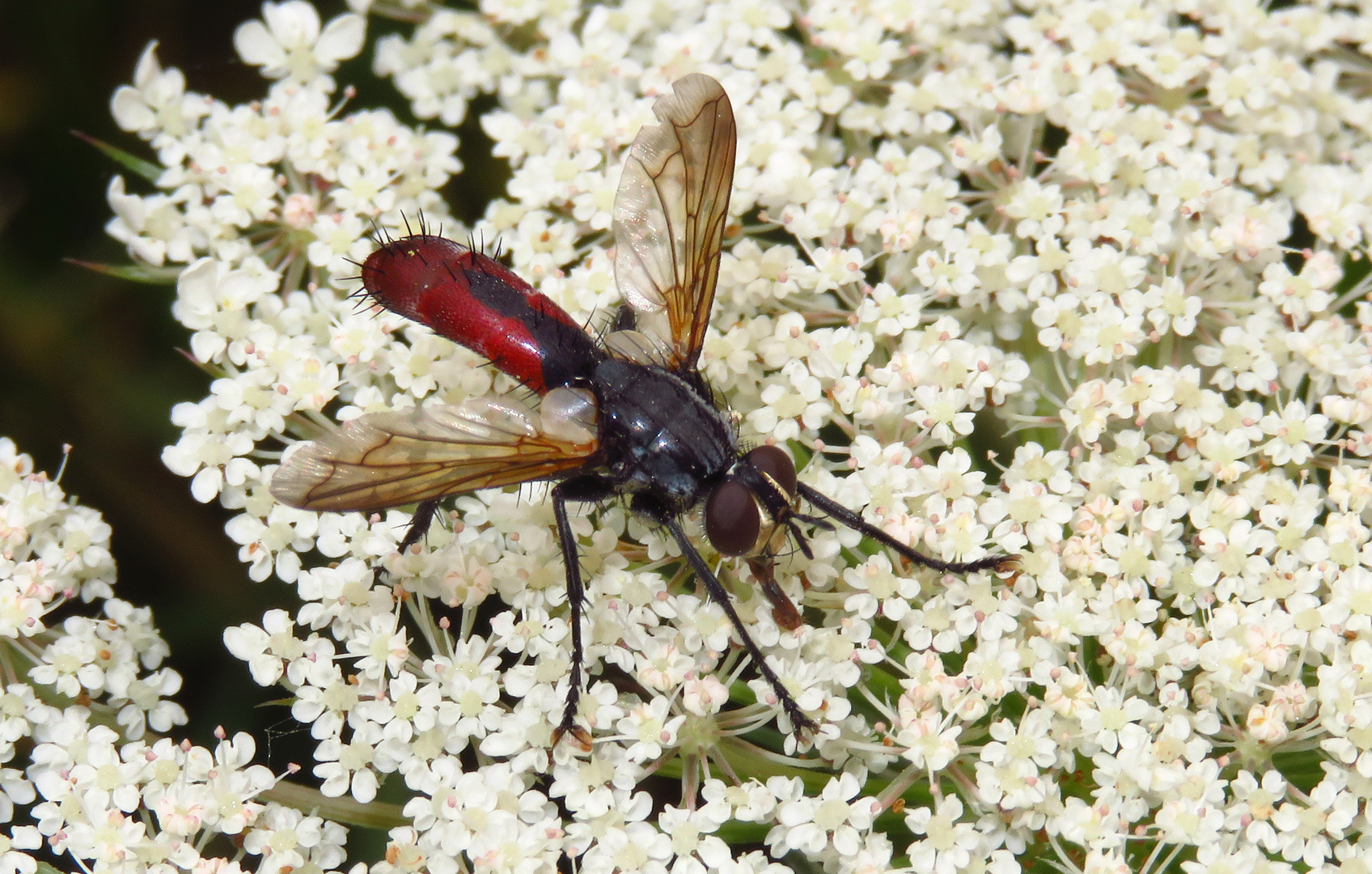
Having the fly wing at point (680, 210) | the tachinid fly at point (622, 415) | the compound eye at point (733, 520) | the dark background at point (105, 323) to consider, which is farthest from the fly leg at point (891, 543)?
the dark background at point (105, 323)

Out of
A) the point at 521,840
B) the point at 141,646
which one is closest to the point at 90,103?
the point at 141,646

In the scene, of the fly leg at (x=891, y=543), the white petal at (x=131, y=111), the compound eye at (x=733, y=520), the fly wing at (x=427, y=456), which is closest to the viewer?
Result: the fly wing at (x=427, y=456)

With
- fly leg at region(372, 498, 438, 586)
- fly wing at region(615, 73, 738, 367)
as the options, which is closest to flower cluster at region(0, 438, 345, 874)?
fly leg at region(372, 498, 438, 586)

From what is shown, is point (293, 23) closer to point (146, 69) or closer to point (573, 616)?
point (146, 69)

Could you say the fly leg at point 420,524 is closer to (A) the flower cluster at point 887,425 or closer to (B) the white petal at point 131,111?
(A) the flower cluster at point 887,425

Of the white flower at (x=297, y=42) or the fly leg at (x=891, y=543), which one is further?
the white flower at (x=297, y=42)

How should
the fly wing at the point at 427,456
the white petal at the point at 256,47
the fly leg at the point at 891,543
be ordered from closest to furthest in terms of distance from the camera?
1. the fly wing at the point at 427,456
2. the fly leg at the point at 891,543
3. the white petal at the point at 256,47

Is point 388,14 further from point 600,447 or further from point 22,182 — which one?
point 600,447
